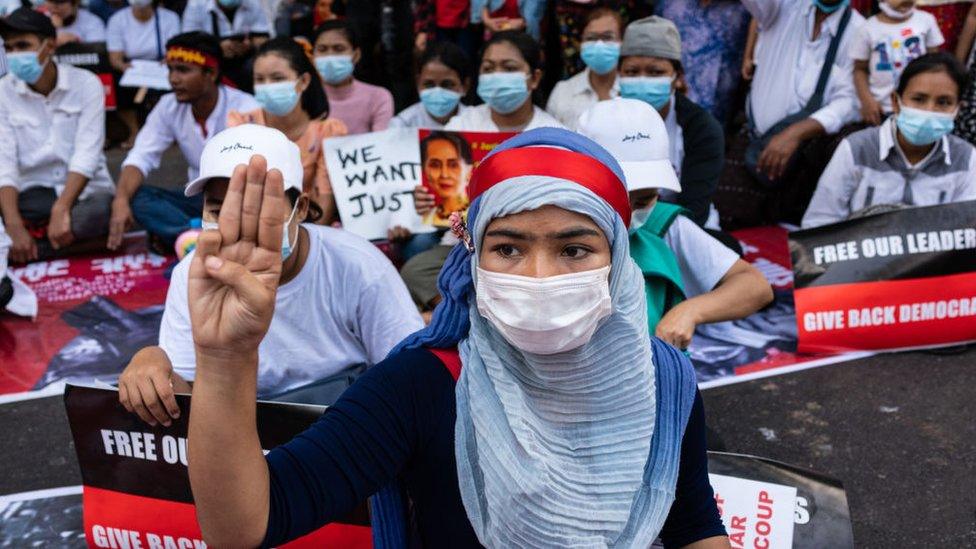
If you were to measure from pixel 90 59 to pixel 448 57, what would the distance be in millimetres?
4689

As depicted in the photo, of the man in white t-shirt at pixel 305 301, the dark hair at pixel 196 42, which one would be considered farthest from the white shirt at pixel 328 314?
the dark hair at pixel 196 42

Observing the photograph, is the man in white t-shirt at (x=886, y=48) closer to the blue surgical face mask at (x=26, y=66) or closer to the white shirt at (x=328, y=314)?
the white shirt at (x=328, y=314)

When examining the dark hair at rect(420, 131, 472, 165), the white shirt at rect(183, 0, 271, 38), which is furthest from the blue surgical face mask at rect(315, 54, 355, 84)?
the white shirt at rect(183, 0, 271, 38)

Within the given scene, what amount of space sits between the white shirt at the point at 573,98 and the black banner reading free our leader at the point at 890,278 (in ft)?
5.91

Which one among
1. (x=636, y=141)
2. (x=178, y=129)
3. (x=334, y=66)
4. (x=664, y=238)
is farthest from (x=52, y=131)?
(x=664, y=238)

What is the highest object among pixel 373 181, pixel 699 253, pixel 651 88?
pixel 651 88

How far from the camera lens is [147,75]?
7.77 m

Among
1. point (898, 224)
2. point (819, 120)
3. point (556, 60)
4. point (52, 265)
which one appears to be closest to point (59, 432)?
point (52, 265)

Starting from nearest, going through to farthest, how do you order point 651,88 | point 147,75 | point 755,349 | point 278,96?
1. point 755,349
2. point 651,88
3. point 278,96
4. point 147,75

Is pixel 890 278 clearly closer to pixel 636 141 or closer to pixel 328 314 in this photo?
pixel 636 141

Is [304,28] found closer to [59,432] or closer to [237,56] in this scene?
[237,56]

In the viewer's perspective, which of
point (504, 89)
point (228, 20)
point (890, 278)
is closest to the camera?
point (890, 278)

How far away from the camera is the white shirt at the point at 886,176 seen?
445cm

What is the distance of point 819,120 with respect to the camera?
5656 millimetres
